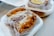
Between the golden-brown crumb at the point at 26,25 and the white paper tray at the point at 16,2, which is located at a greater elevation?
the white paper tray at the point at 16,2

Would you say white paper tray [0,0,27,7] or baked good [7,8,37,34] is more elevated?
white paper tray [0,0,27,7]

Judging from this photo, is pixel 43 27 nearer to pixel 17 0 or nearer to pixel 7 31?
pixel 7 31

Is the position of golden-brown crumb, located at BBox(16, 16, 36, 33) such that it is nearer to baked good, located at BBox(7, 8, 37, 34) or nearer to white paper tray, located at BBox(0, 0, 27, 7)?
baked good, located at BBox(7, 8, 37, 34)

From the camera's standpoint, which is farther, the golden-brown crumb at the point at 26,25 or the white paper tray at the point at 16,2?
the white paper tray at the point at 16,2

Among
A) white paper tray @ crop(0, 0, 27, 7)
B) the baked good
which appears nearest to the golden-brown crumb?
the baked good

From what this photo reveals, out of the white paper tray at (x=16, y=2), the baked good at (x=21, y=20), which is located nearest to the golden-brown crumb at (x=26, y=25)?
the baked good at (x=21, y=20)

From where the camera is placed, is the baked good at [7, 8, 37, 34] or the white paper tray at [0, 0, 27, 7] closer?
the baked good at [7, 8, 37, 34]

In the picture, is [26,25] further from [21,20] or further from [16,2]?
[16,2]

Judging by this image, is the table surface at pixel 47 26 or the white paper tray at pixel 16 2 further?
the white paper tray at pixel 16 2

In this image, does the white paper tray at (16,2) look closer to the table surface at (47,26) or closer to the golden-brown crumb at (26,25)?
the table surface at (47,26)

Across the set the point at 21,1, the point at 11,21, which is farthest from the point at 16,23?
the point at 21,1

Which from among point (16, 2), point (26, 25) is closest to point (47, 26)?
point (26, 25)
